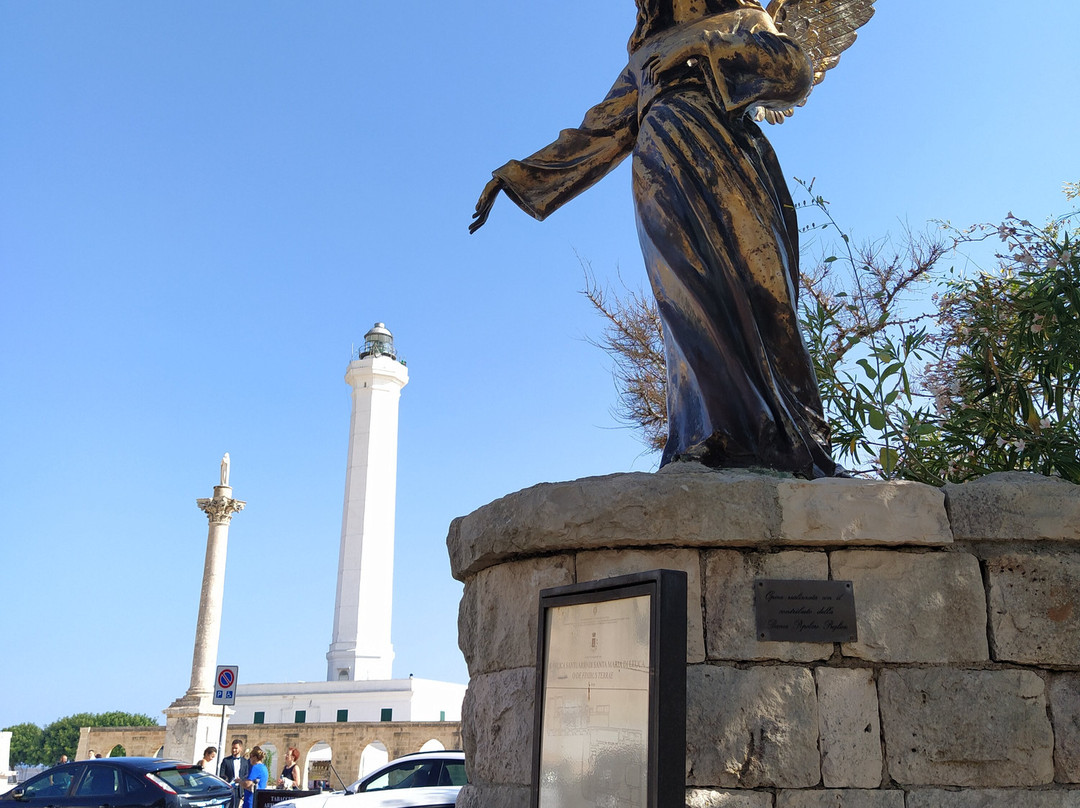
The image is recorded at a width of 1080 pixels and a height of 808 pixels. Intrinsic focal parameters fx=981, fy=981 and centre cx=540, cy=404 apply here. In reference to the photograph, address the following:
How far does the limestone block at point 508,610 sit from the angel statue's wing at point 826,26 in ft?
9.11

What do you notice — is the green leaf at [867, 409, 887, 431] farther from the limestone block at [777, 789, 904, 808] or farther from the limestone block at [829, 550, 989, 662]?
the limestone block at [777, 789, 904, 808]

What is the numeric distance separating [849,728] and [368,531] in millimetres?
41373

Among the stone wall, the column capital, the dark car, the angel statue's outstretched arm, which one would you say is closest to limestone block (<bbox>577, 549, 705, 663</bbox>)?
the stone wall

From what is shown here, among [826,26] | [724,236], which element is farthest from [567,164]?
[826,26]

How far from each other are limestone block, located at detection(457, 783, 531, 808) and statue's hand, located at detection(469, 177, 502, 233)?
2.34 meters

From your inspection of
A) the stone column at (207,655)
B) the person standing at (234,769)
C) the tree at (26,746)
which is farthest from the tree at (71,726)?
the person standing at (234,769)

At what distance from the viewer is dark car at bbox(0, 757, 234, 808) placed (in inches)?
372

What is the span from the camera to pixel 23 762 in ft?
218

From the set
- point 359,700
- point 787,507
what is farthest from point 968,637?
point 359,700

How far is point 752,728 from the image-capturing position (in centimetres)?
274

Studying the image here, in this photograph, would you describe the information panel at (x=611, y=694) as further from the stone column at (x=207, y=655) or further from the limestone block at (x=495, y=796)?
the stone column at (x=207, y=655)

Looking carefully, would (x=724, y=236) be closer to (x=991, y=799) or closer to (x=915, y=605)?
(x=915, y=605)

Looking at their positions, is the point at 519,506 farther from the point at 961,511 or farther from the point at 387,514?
the point at 387,514

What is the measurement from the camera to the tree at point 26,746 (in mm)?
67375
